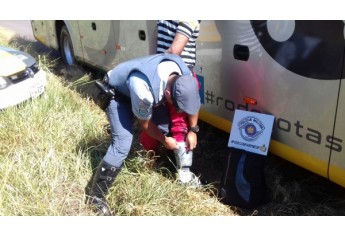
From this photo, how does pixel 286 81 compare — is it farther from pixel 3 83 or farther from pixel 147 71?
pixel 3 83

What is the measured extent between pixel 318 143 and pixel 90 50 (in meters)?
3.86

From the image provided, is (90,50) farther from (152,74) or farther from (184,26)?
(152,74)

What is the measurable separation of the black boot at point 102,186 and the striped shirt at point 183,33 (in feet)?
3.34

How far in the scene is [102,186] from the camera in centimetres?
258

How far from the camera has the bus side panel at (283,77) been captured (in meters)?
2.22

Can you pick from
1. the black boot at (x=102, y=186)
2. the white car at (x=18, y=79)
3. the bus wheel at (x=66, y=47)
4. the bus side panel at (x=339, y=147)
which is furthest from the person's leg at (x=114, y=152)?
the bus wheel at (x=66, y=47)

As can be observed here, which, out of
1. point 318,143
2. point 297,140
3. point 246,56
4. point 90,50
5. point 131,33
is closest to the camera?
point 318,143

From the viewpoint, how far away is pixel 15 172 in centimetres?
272

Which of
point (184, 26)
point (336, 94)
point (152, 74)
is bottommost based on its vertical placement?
point (336, 94)

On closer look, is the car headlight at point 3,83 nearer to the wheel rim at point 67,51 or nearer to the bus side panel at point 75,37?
the bus side panel at point 75,37

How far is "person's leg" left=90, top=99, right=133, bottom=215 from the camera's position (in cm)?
254

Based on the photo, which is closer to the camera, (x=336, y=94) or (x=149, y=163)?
(x=336, y=94)

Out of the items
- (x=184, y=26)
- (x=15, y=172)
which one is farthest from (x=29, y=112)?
(x=184, y=26)

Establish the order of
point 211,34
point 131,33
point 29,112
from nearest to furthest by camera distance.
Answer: point 211,34
point 29,112
point 131,33
